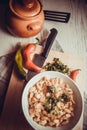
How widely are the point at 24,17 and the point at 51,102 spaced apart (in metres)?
0.33

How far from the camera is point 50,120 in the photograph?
0.81 meters

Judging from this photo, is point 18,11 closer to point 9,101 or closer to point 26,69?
point 26,69

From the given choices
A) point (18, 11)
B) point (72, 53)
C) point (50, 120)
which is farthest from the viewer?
point (72, 53)

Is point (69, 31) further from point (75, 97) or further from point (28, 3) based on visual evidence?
point (75, 97)

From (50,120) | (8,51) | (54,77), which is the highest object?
(8,51)

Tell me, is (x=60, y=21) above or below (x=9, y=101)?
above

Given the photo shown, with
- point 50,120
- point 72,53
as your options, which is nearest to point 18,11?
point 72,53

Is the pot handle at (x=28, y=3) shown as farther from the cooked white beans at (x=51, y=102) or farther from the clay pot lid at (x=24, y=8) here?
the cooked white beans at (x=51, y=102)

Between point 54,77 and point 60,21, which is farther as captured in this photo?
point 60,21

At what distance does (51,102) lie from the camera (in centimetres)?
83

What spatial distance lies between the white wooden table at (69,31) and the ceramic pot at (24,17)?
0.20 feet

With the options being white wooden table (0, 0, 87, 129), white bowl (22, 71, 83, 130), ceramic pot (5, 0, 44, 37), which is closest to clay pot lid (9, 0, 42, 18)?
ceramic pot (5, 0, 44, 37)

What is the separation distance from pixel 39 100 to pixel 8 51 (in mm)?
280

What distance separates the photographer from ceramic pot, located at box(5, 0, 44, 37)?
0.94 m
